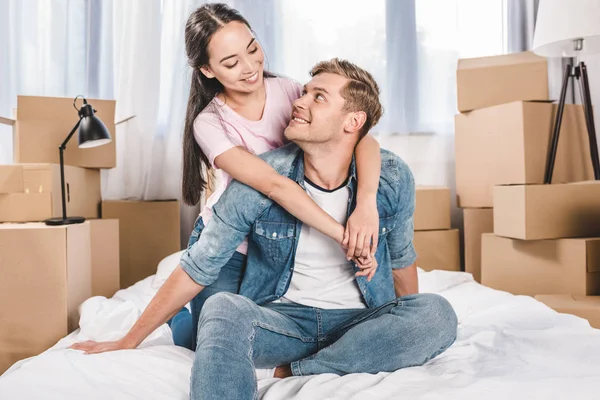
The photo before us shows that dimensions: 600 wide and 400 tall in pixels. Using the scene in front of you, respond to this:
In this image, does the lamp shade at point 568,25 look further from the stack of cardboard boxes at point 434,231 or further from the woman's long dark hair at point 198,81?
the woman's long dark hair at point 198,81

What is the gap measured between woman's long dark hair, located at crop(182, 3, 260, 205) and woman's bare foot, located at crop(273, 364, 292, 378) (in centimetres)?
50

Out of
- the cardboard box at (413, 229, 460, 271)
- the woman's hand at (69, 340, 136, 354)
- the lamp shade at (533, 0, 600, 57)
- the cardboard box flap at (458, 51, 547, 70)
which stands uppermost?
the lamp shade at (533, 0, 600, 57)

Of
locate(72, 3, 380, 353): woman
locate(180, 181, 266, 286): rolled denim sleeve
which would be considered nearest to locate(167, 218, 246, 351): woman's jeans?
locate(72, 3, 380, 353): woman

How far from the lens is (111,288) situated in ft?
7.09

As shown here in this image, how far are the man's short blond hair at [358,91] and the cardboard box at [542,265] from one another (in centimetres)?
98

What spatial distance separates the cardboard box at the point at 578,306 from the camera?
168 cm

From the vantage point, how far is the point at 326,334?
121cm

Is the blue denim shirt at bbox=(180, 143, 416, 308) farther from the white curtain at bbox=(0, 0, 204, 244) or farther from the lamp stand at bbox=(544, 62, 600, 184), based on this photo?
the white curtain at bbox=(0, 0, 204, 244)

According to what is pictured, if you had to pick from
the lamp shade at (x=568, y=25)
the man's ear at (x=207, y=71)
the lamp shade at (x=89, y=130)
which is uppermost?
the lamp shade at (x=568, y=25)

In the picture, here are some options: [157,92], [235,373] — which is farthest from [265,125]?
[157,92]

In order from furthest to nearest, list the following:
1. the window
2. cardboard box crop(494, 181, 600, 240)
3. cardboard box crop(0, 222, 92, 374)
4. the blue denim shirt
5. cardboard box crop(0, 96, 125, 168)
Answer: the window → cardboard box crop(0, 96, 125, 168) → cardboard box crop(494, 181, 600, 240) → cardboard box crop(0, 222, 92, 374) → the blue denim shirt

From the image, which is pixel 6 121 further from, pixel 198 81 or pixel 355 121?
pixel 355 121

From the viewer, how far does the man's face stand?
1244 millimetres

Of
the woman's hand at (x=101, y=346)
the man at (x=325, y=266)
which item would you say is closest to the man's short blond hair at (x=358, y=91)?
the man at (x=325, y=266)
